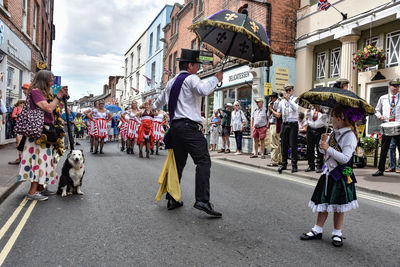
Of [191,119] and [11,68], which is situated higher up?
[11,68]

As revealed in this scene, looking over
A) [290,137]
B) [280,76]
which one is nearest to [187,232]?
[290,137]

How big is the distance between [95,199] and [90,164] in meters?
A: 4.42

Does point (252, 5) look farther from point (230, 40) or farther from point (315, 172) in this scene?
point (230, 40)

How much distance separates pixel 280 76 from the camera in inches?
574

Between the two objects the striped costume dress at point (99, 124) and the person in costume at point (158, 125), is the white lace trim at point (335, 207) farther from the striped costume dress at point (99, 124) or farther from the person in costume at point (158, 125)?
the striped costume dress at point (99, 124)

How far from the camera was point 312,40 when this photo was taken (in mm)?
13414

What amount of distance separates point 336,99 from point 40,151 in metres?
4.03

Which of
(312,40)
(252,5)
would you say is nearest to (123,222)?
(312,40)

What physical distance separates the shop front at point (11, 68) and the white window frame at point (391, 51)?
12.8m

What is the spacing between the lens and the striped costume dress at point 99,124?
1253cm

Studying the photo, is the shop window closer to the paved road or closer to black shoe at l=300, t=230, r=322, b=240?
the paved road

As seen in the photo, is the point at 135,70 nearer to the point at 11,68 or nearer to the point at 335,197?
the point at 11,68

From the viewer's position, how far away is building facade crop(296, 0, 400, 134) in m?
10.2

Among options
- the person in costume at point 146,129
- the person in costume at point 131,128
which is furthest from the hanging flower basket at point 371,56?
the person in costume at point 131,128
